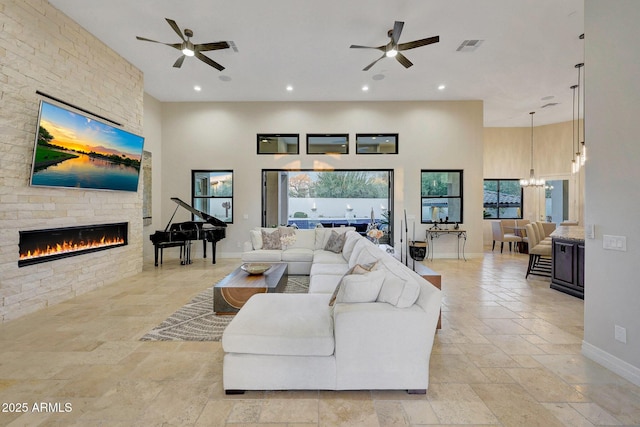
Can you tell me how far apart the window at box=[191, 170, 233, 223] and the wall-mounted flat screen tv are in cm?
219

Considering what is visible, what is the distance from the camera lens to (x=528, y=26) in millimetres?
4508

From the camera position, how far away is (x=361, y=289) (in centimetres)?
226

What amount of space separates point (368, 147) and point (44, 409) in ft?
24.3

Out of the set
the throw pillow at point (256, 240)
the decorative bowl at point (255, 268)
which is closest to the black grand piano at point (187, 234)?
the throw pillow at point (256, 240)

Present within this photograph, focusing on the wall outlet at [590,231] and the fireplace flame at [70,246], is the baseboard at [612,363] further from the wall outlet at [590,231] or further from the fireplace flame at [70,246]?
the fireplace flame at [70,246]

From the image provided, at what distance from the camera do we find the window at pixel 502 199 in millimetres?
9961

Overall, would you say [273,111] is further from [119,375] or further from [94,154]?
[119,375]

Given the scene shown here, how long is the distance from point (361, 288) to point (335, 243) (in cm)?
361

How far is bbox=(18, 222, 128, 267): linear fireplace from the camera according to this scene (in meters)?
3.77

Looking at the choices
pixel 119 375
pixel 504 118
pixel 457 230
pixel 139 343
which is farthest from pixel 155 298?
pixel 504 118

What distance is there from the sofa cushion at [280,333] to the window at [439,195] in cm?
632

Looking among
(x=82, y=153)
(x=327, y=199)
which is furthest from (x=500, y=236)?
(x=82, y=153)

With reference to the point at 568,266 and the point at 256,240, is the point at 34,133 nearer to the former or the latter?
the point at 256,240

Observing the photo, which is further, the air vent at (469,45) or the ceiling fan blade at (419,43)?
the air vent at (469,45)
